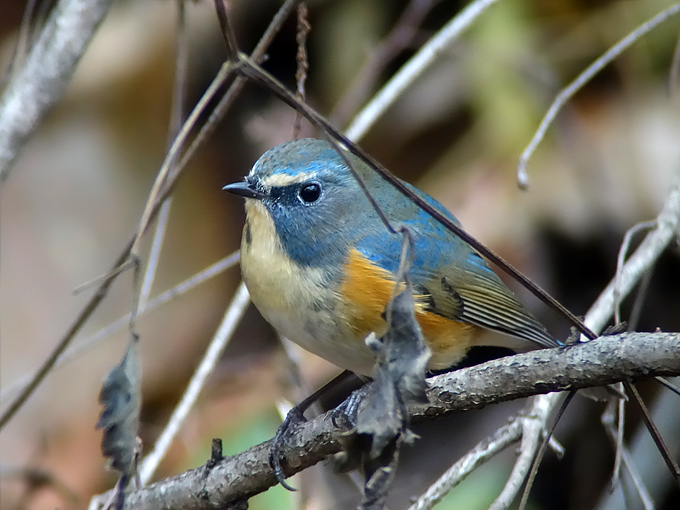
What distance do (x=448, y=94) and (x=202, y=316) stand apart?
6.84 ft

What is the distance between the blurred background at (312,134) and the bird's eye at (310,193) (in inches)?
36.3

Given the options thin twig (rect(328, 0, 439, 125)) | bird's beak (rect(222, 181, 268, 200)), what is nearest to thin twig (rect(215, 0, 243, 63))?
bird's beak (rect(222, 181, 268, 200))

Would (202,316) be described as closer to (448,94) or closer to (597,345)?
(448,94)

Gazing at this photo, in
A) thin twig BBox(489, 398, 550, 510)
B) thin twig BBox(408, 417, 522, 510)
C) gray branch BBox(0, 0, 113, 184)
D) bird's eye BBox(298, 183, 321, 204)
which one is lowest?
thin twig BBox(489, 398, 550, 510)

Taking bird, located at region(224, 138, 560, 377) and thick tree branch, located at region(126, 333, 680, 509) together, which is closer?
thick tree branch, located at region(126, 333, 680, 509)

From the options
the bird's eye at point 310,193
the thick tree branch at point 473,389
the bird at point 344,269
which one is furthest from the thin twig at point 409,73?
the thick tree branch at point 473,389

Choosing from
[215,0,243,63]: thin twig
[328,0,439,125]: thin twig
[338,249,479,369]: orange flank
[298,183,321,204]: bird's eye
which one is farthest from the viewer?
[328,0,439,125]: thin twig

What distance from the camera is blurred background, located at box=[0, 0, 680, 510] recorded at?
3973 mm

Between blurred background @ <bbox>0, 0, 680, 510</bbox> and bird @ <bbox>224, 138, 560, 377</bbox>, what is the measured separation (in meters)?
0.90

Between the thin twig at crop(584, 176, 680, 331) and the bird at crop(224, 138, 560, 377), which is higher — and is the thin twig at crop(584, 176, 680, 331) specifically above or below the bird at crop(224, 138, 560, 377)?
below

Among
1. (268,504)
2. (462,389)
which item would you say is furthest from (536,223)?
(462,389)

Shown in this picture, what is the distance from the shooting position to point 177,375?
4219 mm

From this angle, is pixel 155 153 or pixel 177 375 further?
pixel 155 153

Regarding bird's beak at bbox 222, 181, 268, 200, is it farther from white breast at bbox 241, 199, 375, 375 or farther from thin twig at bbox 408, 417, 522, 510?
thin twig at bbox 408, 417, 522, 510
